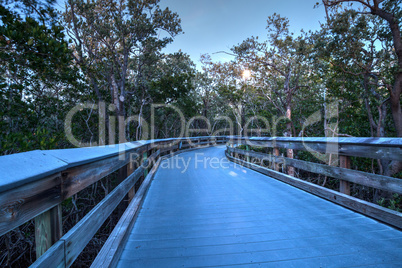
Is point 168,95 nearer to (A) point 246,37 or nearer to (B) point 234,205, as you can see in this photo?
(A) point 246,37

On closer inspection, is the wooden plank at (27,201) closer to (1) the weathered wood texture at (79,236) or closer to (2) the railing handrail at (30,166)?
(2) the railing handrail at (30,166)

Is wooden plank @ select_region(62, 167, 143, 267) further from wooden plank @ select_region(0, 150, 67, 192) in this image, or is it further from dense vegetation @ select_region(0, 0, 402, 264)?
dense vegetation @ select_region(0, 0, 402, 264)

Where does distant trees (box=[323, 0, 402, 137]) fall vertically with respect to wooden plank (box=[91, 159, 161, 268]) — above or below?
above

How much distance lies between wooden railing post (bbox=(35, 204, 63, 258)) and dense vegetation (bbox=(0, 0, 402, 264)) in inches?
176

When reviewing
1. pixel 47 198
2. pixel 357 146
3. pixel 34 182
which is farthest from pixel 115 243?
pixel 357 146

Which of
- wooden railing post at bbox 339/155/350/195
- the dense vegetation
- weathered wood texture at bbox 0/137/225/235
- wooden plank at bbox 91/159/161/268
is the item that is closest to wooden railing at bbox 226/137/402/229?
wooden railing post at bbox 339/155/350/195

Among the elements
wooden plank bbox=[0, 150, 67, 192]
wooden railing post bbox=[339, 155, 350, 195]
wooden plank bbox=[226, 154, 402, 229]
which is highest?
wooden plank bbox=[0, 150, 67, 192]

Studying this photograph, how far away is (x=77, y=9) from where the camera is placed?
40.3 ft

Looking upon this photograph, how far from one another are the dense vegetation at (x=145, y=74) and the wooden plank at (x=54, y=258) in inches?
177

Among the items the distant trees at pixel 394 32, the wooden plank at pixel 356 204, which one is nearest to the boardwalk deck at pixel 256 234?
the wooden plank at pixel 356 204

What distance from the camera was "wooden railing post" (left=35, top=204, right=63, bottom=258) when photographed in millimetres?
1101

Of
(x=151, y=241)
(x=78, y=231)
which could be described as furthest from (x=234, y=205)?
(x=78, y=231)

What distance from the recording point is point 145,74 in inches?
701

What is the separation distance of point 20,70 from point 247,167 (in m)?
10.0
